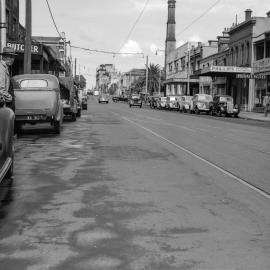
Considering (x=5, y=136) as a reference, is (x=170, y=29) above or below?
above

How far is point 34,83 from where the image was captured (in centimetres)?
1789

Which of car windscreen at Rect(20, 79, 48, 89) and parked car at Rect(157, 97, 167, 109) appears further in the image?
parked car at Rect(157, 97, 167, 109)

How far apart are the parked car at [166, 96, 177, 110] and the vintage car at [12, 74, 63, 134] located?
41.9 metres

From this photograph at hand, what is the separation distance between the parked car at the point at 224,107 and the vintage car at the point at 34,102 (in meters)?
26.6

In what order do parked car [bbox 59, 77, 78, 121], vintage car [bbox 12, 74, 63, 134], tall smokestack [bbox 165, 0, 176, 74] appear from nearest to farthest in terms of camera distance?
1. vintage car [bbox 12, 74, 63, 134]
2. parked car [bbox 59, 77, 78, 121]
3. tall smokestack [bbox 165, 0, 176, 74]

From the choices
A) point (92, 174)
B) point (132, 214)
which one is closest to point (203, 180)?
point (92, 174)

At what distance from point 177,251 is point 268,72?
43.6 meters

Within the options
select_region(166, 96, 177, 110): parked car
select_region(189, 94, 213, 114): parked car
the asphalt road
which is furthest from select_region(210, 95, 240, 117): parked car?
the asphalt road

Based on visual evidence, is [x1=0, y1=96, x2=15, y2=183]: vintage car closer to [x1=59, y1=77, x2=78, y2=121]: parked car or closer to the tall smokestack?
[x1=59, y1=77, x2=78, y2=121]: parked car

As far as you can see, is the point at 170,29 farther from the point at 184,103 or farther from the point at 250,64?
the point at 250,64

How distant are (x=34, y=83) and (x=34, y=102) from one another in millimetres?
864

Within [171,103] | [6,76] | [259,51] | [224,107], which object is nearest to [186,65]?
[171,103]

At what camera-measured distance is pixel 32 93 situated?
687 inches

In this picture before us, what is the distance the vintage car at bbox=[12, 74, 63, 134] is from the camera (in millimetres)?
17188
